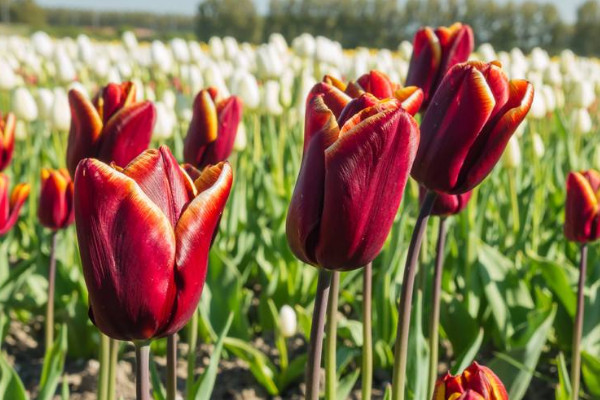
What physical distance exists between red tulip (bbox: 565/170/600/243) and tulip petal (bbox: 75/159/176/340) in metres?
1.18

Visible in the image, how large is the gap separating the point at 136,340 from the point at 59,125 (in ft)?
7.88

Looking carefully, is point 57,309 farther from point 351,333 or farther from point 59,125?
point 351,333

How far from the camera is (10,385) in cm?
169

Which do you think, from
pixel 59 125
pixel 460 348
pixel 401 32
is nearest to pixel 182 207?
pixel 460 348

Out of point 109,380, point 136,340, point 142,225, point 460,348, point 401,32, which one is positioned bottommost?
point 460,348

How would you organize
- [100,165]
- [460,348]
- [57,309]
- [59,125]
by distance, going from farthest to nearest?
1. [59,125]
2. [57,309]
3. [460,348]
4. [100,165]

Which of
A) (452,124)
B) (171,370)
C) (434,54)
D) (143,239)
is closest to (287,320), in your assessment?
(434,54)

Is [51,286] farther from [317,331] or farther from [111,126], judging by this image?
[317,331]

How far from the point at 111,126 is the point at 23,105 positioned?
219 cm

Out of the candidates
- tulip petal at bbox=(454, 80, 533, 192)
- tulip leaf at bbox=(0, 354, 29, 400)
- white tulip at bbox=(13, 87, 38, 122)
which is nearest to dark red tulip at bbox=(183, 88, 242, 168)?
tulip leaf at bbox=(0, 354, 29, 400)

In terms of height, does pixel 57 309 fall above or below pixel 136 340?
below

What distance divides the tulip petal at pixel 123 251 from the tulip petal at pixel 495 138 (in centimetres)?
46

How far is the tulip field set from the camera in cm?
82

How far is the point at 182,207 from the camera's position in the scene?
84 centimetres
